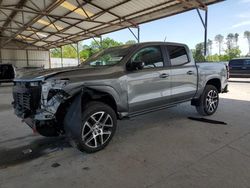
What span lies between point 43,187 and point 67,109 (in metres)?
1.09

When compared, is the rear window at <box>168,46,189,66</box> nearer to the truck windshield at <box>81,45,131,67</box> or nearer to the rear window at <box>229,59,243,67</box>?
the truck windshield at <box>81,45,131,67</box>

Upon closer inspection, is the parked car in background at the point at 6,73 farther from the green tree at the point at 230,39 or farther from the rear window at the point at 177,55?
the green tree at the point at 230,39

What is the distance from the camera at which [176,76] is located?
4551mm

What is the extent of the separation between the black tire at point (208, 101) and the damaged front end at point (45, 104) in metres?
3.52

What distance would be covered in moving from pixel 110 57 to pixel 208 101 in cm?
282

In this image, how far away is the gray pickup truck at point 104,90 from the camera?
307cm

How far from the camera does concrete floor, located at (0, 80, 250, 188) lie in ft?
8.33

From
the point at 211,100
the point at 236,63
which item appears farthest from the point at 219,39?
the point at 211,100

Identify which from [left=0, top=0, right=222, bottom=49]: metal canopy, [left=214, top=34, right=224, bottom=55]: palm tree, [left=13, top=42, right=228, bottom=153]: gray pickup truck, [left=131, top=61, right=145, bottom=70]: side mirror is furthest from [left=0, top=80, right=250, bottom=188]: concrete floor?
[left=214, top=34, right=224, bottom=55]: palm tree

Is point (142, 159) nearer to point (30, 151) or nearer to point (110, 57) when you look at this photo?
point (30, 151)

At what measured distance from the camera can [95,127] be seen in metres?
3.36

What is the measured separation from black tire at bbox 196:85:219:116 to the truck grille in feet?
12.6

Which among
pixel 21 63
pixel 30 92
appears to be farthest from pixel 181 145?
pixel 21 63

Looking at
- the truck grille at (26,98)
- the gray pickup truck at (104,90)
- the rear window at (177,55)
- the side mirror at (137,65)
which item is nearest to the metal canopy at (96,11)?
the rear window at (177,55)
